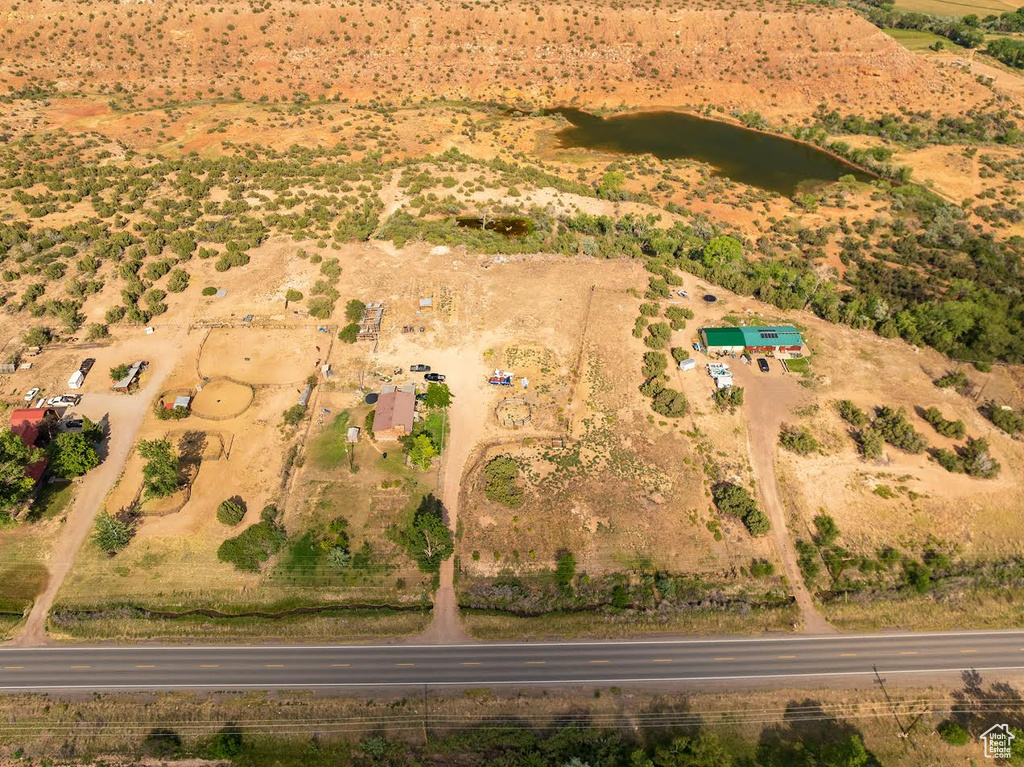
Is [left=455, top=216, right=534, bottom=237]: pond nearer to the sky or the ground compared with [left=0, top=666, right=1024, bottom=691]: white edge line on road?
nearer to the sky

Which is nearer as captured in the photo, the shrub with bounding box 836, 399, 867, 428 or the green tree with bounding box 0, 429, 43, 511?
the green tree with bounding box 0, 429, 43, 511

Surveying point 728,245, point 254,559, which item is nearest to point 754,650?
point 254,559

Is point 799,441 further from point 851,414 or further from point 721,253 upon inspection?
point 721,253

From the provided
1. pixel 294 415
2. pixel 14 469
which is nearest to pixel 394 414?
pixel 294 415

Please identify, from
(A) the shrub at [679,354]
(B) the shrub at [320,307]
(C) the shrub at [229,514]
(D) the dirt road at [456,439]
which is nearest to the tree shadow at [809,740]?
(D) the dirt road at [456,439]

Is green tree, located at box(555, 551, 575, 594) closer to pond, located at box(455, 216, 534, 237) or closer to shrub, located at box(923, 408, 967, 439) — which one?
shrub, located at box(923, 408, 967, 439)

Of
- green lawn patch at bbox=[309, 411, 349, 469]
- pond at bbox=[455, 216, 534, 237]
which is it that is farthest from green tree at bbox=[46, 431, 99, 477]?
pond at bbox=[455, 216, 534, 237]
